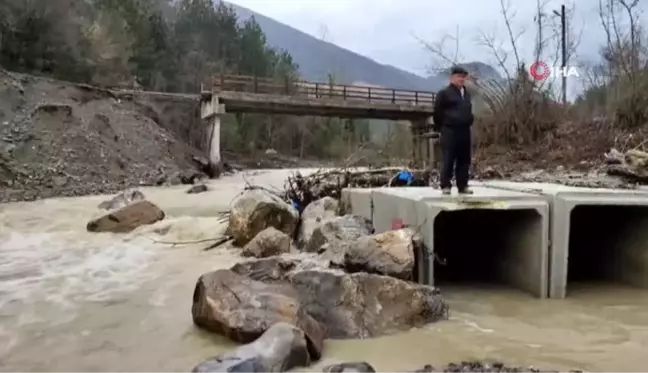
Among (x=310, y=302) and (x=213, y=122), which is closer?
(x=310, y=302)

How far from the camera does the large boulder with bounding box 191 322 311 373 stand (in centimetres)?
382

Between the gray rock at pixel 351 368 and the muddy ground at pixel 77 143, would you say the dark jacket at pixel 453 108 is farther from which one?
the muddy ground at pixel 77 143

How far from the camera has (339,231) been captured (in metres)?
7.39

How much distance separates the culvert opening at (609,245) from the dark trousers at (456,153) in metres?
1.42

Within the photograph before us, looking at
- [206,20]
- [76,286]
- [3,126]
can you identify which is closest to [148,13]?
[206,20]

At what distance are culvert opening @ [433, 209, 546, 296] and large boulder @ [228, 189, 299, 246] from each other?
249cm

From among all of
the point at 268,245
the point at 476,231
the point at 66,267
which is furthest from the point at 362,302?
the point at 66,267

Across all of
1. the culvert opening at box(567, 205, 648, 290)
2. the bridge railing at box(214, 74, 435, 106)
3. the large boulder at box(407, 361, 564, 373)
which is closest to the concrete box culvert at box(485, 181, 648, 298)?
the culvert opening at box(567, 205, 648, 290)

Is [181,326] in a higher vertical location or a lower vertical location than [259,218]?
lower

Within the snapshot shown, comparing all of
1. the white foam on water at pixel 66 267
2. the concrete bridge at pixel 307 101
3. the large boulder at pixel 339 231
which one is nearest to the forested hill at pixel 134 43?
the concrete bridge at pixel 307 101

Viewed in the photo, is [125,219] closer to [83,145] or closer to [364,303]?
[364,303]

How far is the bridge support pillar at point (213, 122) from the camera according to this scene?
27391mm

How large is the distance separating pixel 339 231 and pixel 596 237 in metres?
3.13

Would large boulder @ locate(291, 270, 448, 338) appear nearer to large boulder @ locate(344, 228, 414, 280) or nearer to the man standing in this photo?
large boulder @ locate(344, 228, 414, 280)
